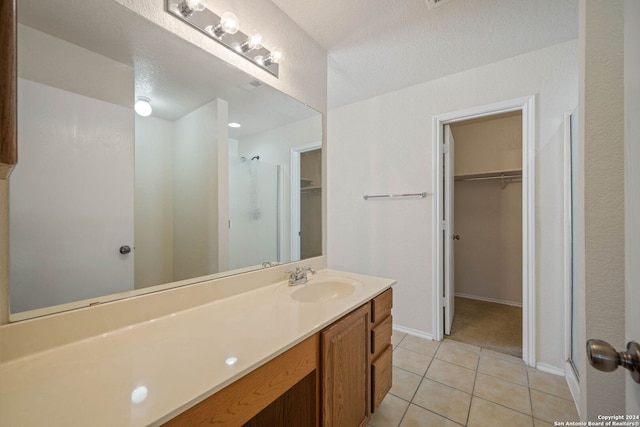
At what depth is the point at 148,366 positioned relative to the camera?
0.64m

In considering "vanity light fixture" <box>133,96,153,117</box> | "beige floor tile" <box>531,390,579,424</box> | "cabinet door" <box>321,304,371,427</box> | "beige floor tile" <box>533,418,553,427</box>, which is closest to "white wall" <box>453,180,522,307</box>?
"beige floor tile" <box>531,390,579,424</box>

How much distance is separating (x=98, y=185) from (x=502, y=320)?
138 inches

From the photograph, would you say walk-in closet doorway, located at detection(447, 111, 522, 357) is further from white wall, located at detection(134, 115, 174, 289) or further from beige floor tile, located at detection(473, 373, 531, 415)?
white wall, located at detection(134, 115, 174, 289)

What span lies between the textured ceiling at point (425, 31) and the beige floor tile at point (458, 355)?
2.34 meters

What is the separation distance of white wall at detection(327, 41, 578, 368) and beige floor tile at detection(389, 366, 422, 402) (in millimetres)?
600

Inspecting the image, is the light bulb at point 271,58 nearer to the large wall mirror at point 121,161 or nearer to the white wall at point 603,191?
the large wall mirror at point 121,161

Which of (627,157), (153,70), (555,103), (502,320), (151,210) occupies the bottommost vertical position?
(502,320)

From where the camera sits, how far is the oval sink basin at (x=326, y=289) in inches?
54.4

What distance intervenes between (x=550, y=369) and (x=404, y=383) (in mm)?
1095

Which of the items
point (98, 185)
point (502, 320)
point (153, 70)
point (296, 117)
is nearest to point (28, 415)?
point (98, 185)

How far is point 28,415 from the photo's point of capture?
0.48 meters

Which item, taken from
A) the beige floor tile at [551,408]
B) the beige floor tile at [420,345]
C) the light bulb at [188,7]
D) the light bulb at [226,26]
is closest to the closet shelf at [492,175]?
the beige floor tile at [420,345]

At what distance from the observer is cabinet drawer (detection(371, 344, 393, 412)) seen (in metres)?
1.26

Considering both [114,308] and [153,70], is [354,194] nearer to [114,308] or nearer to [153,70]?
[153,70]
